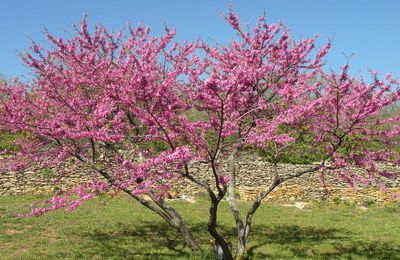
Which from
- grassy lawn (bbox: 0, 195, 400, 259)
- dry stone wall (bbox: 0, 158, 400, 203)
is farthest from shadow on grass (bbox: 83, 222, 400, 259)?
dry stone wall (bbox: 0, 158, 400, 203)

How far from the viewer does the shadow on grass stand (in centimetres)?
945

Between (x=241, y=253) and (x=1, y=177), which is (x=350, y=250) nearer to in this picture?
(x=241, y=253)

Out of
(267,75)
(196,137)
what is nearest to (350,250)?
(267,75)

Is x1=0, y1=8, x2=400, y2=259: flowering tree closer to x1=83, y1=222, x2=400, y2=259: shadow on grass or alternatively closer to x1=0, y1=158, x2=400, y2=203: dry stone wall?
x1=83, y1=222, x2=400, y2=259: shadow on grass

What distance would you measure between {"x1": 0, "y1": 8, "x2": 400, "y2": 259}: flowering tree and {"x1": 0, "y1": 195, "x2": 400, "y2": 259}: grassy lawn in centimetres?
119

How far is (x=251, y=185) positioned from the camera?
21.7 metres

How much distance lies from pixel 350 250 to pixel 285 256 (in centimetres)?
193

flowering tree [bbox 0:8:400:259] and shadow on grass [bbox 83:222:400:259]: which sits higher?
flowering tree [bbox 0:8:400:259]

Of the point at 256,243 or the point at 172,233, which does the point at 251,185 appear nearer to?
the point at 172,233

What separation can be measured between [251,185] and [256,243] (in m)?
11.0

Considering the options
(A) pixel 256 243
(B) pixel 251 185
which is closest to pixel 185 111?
(A) pixel 256 243

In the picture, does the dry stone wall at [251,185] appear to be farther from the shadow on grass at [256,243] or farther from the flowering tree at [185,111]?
the flowering tree at [185,111]

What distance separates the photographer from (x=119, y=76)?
8055mm

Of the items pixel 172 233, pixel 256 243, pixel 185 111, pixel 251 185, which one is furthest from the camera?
pixel 251 185
